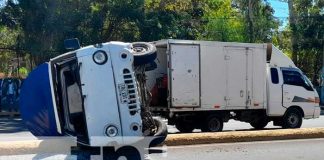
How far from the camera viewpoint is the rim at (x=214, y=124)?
1530cm

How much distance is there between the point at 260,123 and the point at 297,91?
156 centimetres

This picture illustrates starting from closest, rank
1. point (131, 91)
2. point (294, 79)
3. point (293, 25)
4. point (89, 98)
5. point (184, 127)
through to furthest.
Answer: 1. point (89, 98)
2. point (131, 91)
3. point (184, 127)
4. point (294, 79)
5. point (293, 25)

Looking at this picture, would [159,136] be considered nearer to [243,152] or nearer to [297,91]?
[243,152]

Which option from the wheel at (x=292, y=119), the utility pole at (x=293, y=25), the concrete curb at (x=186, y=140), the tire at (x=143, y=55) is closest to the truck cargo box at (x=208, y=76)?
the wheel at (x=292, y=119)

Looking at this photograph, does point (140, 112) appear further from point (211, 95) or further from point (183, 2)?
point (183, 2)

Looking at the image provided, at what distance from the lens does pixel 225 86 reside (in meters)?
15.4

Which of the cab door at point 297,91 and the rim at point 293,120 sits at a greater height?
the cab door at point 297,91

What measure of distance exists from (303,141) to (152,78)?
4.78 meters

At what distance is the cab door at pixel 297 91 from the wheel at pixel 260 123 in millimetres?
818

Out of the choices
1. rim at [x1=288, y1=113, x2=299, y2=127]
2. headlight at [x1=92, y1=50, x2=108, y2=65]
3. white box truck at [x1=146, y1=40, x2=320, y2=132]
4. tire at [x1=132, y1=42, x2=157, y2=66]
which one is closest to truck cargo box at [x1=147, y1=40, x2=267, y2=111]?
white box truck at [x1=146, y1=40, x2=320, y2=132]

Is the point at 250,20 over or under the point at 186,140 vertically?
over

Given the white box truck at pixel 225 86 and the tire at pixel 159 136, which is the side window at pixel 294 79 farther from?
the tire at pixel 159 136

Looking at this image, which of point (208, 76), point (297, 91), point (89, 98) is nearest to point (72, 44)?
point (89, 98)

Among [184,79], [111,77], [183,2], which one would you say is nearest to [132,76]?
[111,77]
